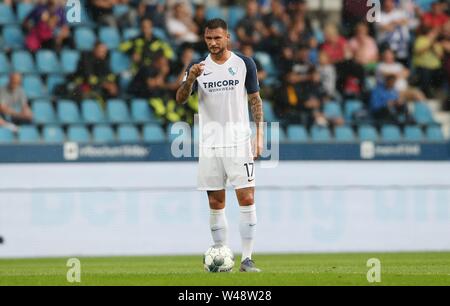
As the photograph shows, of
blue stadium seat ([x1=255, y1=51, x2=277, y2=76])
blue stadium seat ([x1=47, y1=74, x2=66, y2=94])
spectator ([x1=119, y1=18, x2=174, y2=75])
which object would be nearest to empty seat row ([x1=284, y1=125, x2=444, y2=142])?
blue stadium seat ([x1=255, y1=51, x2=277, y2=76])

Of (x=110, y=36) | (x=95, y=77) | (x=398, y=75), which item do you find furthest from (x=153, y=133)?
(x=398, y=75)

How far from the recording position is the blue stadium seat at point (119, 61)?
18844mm

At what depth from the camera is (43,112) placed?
727 inches

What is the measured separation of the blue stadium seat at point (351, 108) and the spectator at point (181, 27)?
9.55 ft

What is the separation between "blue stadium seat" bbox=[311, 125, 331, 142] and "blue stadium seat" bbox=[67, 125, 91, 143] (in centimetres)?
379

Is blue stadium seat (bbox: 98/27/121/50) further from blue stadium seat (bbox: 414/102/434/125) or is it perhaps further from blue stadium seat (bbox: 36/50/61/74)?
blue stadium seat (bbox: 414/102/434/125)

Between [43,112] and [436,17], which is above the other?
[436,17]

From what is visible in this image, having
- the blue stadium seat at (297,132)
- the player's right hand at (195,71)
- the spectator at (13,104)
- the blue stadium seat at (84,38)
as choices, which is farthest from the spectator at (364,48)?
the player's right hand at (195,71)

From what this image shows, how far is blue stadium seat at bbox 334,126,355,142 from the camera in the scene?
1920 centimetres

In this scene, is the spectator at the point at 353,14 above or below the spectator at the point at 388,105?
above

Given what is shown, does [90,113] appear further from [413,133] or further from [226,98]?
[226,98]

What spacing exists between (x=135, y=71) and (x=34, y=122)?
1.87 meters

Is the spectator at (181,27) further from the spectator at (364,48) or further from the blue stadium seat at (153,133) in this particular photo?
the spectator at (364,48)

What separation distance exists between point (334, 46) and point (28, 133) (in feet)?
18.8
